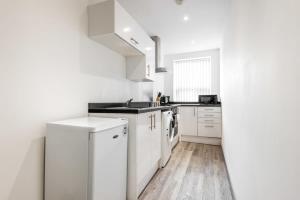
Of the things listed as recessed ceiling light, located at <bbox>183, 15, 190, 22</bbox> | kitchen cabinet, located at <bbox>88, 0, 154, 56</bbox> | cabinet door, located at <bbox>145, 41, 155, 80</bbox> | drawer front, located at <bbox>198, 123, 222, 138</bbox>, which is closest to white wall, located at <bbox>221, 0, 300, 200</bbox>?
kitchen cabinet, located at <bbox>88, 0, 154, 56</bbox>

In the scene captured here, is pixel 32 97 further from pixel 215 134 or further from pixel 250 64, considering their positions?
pixel 215 134

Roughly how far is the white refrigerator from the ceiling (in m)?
1.87

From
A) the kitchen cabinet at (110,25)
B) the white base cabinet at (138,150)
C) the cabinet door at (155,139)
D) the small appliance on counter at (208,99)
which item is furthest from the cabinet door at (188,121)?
the kitchen cabinet at (110,25)

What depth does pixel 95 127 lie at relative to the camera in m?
1.15

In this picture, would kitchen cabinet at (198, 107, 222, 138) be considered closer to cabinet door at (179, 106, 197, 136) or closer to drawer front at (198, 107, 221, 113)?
drawer front at (198, 107, 221, 113)

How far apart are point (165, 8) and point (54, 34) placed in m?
1.62

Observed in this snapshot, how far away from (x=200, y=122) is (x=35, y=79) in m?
3.51

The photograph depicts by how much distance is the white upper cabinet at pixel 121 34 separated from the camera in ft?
5.81

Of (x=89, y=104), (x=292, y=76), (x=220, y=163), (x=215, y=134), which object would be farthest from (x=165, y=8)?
(x=215, y=134)

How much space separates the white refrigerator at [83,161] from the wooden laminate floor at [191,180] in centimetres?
63

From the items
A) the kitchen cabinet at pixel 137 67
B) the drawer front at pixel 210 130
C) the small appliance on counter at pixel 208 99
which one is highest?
the kitchen cabinet at pixel 137 67

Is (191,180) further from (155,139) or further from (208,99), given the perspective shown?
(208,99)

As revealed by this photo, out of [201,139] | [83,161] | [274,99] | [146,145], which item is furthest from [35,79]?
[201,139]

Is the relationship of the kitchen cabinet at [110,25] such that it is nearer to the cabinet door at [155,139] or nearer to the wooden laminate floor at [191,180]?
the cabinet door at [155,139]
